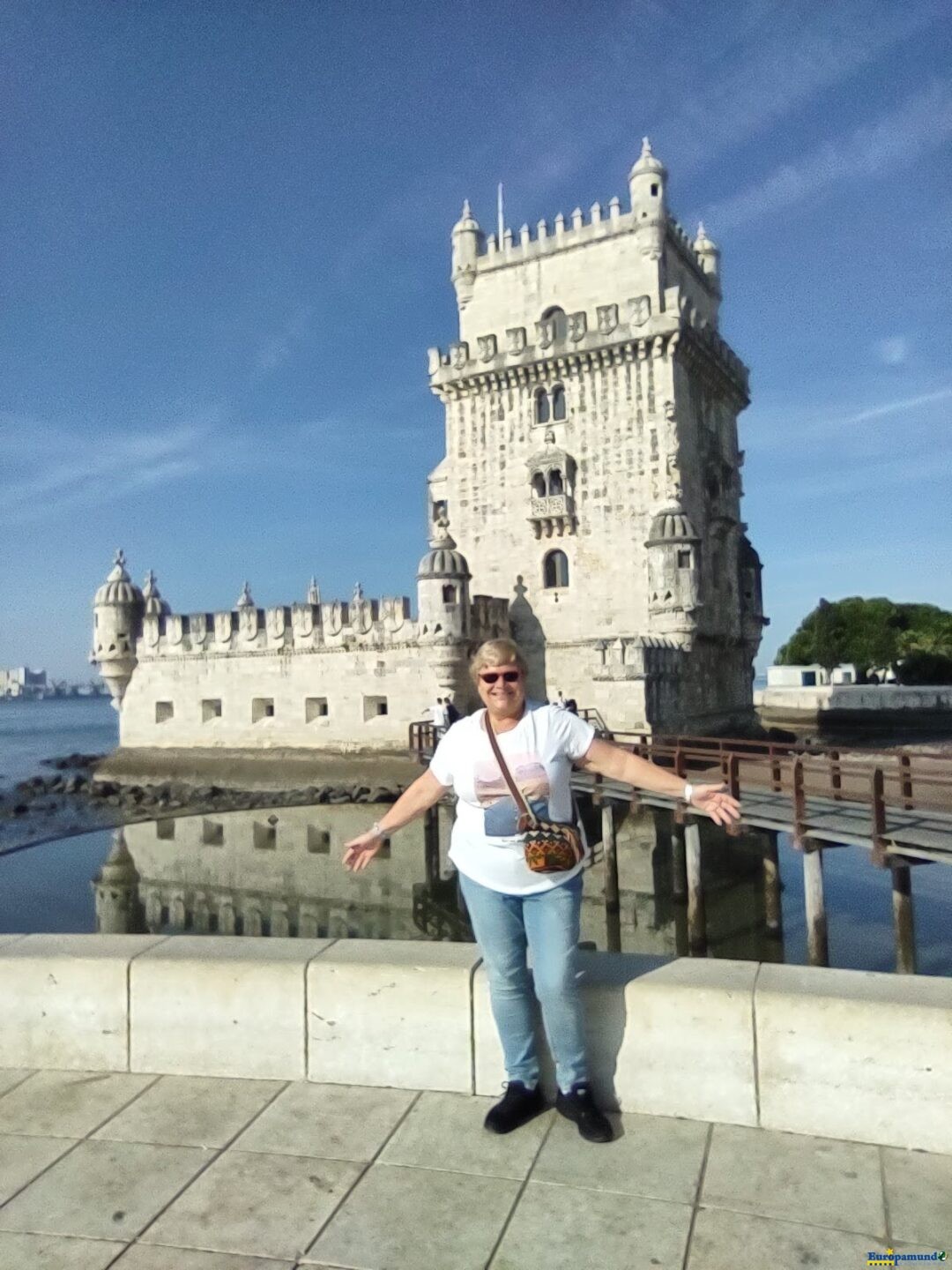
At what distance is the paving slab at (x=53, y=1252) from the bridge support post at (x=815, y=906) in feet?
33.2

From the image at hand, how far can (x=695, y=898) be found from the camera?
532 inches

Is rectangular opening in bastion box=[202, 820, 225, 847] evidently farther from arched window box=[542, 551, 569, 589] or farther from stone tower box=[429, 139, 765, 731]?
arched window box=[542, 551, 569, 589]

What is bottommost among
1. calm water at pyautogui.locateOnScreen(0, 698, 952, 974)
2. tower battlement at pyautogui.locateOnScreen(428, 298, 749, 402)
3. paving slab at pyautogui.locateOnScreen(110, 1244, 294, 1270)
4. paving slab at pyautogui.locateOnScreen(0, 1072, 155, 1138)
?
calm water at pyautogui.locateOnScreen(0, 698, 952, 974)

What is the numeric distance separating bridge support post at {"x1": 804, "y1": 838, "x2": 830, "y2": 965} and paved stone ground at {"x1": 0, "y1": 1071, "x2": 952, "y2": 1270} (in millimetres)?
8791

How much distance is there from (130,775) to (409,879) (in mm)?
16303

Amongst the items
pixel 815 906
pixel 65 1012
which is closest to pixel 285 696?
pixel 815 906

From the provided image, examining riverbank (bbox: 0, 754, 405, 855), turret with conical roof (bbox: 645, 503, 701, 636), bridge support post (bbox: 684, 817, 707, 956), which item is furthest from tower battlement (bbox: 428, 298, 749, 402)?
bridge support post (bbox: 684, 817, 707, 956)

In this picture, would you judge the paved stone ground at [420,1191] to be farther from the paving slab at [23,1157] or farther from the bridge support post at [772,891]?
the bridge support post at [772,891]

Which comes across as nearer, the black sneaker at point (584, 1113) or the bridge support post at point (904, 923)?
the black sneaker at point (584, 1113)

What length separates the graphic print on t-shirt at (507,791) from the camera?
3.50m

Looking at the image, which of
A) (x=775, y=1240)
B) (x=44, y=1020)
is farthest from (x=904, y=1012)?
(x=44, y=1020)

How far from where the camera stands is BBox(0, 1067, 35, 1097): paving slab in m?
3.93

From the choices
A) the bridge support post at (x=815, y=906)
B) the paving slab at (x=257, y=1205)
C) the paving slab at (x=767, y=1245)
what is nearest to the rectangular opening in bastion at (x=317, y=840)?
the bridge support post at (x=815, y=906)

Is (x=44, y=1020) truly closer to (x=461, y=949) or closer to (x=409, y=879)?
(x=461, y=949)
